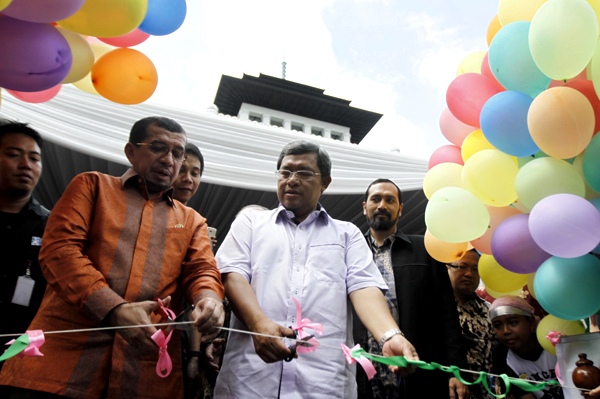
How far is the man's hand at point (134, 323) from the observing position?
2.98 ft

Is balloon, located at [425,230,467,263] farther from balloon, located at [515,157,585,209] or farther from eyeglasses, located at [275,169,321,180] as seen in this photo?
eyeglasses, located at [275,169,321,180]

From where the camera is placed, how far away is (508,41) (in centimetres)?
146

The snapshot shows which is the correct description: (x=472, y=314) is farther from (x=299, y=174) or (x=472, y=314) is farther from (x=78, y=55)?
(x=78, y=55)

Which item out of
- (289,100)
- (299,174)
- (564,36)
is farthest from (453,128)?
(289,100)

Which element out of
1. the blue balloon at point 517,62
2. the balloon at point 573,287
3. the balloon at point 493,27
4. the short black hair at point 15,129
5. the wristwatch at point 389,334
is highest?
the balloon at point 493,27

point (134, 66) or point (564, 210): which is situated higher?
point (134, 66)

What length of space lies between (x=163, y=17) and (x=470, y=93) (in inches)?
49.7

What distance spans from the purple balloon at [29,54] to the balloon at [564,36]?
4.86ft

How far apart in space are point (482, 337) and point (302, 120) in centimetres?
1491

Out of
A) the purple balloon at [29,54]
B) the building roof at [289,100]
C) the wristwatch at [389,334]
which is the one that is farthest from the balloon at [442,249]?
the building roof at [289,100]

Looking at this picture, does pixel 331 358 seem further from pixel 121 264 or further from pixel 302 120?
pixel 302 120

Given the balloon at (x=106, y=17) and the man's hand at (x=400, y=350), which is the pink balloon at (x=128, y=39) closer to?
the balloon at (x=106, y=17)

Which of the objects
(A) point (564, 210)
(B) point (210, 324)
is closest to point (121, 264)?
(B) point (210, 324)

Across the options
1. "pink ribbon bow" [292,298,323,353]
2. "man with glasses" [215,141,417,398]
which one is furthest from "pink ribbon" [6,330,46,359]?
"pink ribbon bow" [292,298,323,353]
